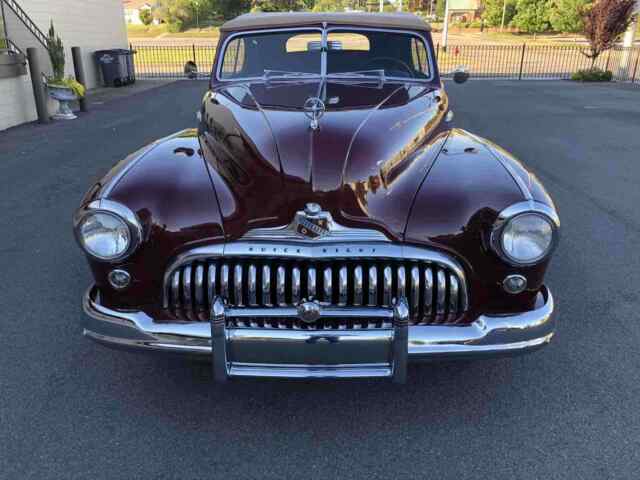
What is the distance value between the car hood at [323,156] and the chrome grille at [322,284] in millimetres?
156

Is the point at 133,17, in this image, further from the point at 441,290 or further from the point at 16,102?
the point at 441,290

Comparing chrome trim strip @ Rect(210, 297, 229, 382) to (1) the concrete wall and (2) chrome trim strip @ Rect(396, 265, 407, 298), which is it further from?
(1) the concrete wall

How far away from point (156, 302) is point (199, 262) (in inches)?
11.1

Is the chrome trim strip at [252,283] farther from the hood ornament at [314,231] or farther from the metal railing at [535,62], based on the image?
the metal railing at [535,62]

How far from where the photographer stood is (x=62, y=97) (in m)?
10.4

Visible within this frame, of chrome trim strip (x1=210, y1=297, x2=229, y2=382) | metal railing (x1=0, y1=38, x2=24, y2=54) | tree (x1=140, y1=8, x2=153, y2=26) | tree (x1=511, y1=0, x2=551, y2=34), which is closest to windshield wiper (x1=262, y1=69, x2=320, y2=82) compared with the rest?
chrome trim strip (x1=210, y1=297, x2=229, y2=382)

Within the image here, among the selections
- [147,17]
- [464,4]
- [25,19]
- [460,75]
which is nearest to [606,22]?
[460,75]

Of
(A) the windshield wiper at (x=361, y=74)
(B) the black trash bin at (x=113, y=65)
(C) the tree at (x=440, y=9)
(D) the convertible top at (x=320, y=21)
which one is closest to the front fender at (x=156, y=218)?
(A) the windshield wiper at (x=361, y=74)

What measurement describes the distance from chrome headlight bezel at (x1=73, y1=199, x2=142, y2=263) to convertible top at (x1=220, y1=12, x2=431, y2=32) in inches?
86.0

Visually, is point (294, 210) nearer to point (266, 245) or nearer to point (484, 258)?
point (266, 245)

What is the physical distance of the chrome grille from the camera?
91.1 inches

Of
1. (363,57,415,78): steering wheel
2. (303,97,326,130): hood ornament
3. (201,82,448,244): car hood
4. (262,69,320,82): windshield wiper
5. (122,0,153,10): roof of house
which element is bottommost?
(201,82,448,244): car hood

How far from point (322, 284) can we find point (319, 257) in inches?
5.1

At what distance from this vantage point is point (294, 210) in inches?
94.3
